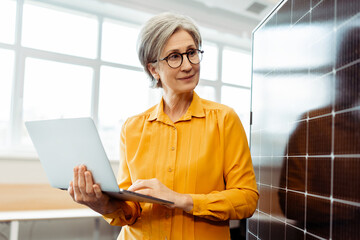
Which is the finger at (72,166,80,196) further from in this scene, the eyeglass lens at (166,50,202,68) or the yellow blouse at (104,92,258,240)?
the eyeglass lens at (166,50,202,68)

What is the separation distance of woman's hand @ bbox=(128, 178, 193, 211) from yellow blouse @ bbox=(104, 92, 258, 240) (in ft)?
0.11

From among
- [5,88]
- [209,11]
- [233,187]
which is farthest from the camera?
[209,11]

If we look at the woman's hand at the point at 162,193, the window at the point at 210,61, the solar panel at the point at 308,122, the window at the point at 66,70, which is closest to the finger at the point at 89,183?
the woman's hand at the point at 162,193

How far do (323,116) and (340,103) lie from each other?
113 millimetres

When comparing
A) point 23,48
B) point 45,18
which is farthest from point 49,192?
point 45,18

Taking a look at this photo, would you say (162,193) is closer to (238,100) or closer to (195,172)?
(195,172)

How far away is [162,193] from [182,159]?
192 mm

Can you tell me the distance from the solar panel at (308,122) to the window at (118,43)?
3.11 m

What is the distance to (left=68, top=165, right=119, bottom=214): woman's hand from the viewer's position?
37.6 inches

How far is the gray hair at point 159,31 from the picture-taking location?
1.15 meters

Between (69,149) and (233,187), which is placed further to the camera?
(233,187)

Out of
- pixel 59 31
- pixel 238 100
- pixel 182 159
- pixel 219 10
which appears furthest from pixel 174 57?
pixel 238 100

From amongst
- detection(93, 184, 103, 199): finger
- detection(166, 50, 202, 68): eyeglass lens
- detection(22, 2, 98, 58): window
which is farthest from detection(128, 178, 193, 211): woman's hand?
detection(22, 2, 98, 58): window

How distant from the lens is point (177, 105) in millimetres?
1284
